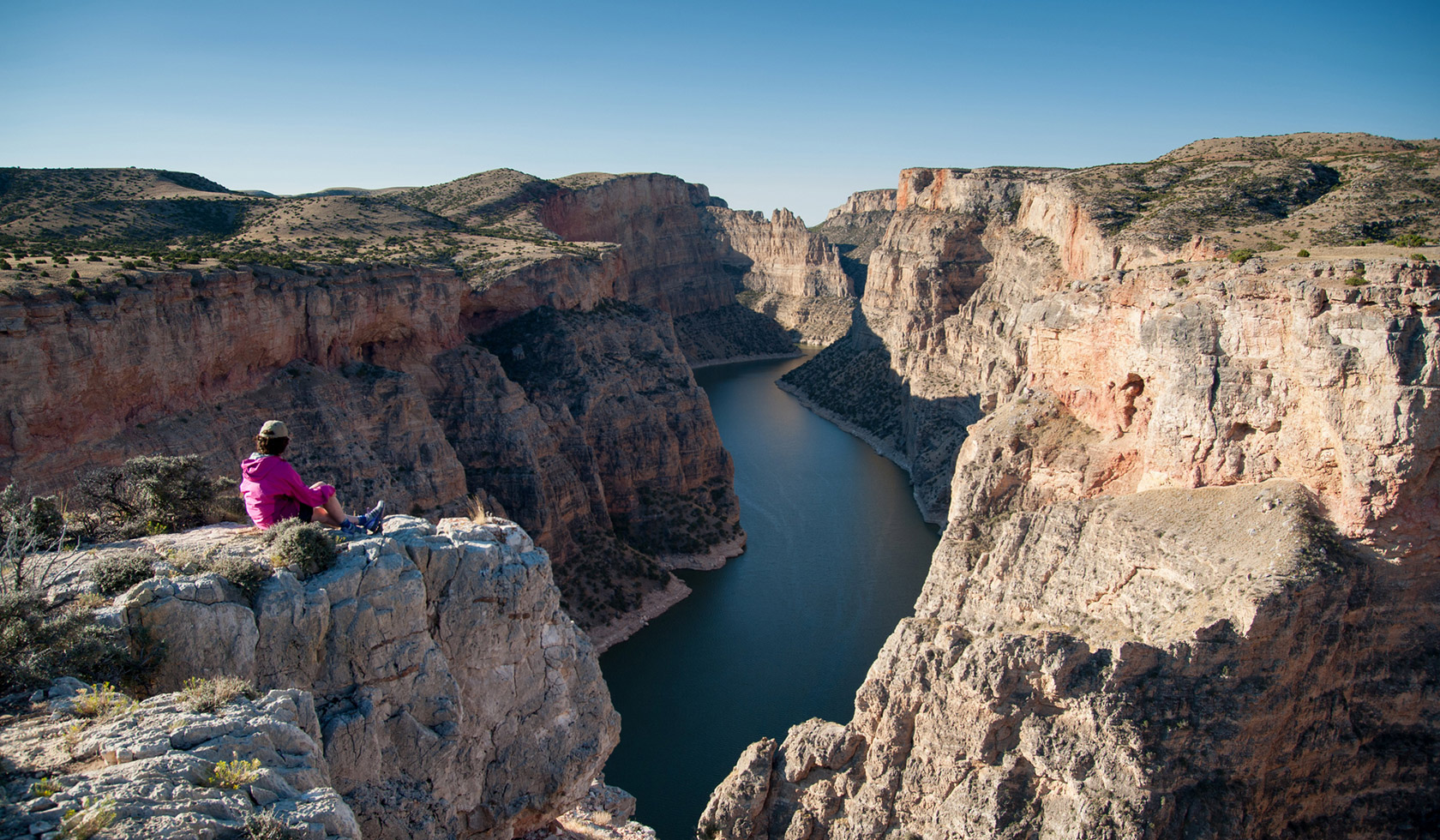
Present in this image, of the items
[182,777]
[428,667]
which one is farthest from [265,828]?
[428,667]

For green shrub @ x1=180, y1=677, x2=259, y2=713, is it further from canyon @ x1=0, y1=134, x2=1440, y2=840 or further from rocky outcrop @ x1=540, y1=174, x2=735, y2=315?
rocky outcrop @ x1=540, y1=174, x2=735, y2=315

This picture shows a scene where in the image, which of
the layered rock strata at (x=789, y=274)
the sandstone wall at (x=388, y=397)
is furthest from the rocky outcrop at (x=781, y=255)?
the sandstone wall at (x=388, y=397)

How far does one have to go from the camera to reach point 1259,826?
70.7 ft

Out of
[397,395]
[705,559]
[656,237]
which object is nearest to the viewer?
[397,395]

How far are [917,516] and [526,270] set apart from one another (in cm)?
3286

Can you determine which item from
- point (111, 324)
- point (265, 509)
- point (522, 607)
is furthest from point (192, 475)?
point (111, 324)

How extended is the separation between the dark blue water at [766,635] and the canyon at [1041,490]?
381 centimetres

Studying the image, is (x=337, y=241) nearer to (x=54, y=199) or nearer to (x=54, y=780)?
(x=54, y=199)

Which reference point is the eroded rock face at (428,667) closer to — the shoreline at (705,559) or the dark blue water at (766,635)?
the dark blue water at (766,635)

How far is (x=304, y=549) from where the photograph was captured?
1211cm

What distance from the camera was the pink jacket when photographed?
13461 millimetres

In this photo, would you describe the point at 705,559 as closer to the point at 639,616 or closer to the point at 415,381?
the point at 639,616

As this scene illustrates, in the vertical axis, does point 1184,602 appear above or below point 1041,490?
below

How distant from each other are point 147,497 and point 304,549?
4901 mm
